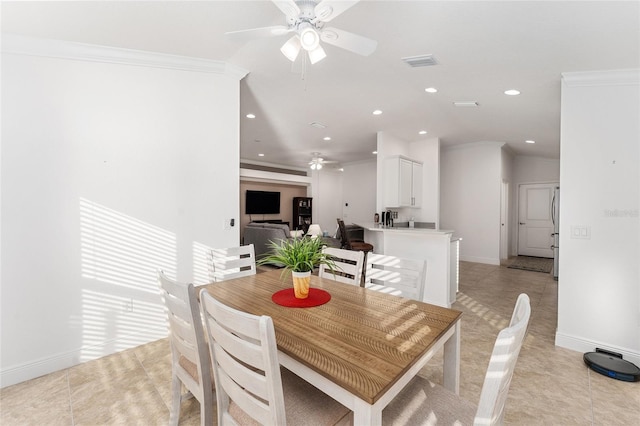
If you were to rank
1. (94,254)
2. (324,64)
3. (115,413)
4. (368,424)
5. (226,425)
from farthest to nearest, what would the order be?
1. (324,64)
2. (94,254)
3. (115,413)
4. (226,425)
5. (368,424)

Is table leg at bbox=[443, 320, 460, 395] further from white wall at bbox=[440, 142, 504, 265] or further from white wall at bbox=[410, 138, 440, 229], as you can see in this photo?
white wall at bbox=[440, 142, 504, 265]

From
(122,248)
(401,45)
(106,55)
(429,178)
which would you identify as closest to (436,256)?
(401,45)

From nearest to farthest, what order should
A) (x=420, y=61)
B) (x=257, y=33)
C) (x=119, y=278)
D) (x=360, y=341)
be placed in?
(x=360, y=341) → (x=257, y=33) → (x=119, y=278) → (x=420, y=61)

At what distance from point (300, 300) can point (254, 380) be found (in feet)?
2.31

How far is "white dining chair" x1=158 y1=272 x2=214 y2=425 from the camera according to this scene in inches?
49.9

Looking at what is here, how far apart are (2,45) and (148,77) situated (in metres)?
0.95

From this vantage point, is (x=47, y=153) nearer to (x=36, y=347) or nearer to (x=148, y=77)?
(x=148, y=77)

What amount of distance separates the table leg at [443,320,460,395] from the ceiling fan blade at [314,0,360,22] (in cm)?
182

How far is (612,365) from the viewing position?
2.29m

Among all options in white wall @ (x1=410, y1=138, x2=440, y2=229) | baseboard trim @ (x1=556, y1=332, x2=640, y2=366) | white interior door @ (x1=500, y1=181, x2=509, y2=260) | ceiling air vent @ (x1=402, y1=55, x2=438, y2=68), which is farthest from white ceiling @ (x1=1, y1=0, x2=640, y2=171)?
white interior door @ (x1=500, y1=181, x2=509, y2=260)

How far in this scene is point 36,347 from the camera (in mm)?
2223

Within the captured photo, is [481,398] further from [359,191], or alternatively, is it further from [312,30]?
[359,191]

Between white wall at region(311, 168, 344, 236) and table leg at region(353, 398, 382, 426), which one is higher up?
white wall at region(311, 168, 344, 236)

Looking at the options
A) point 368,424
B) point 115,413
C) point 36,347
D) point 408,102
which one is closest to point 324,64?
point 408,102
